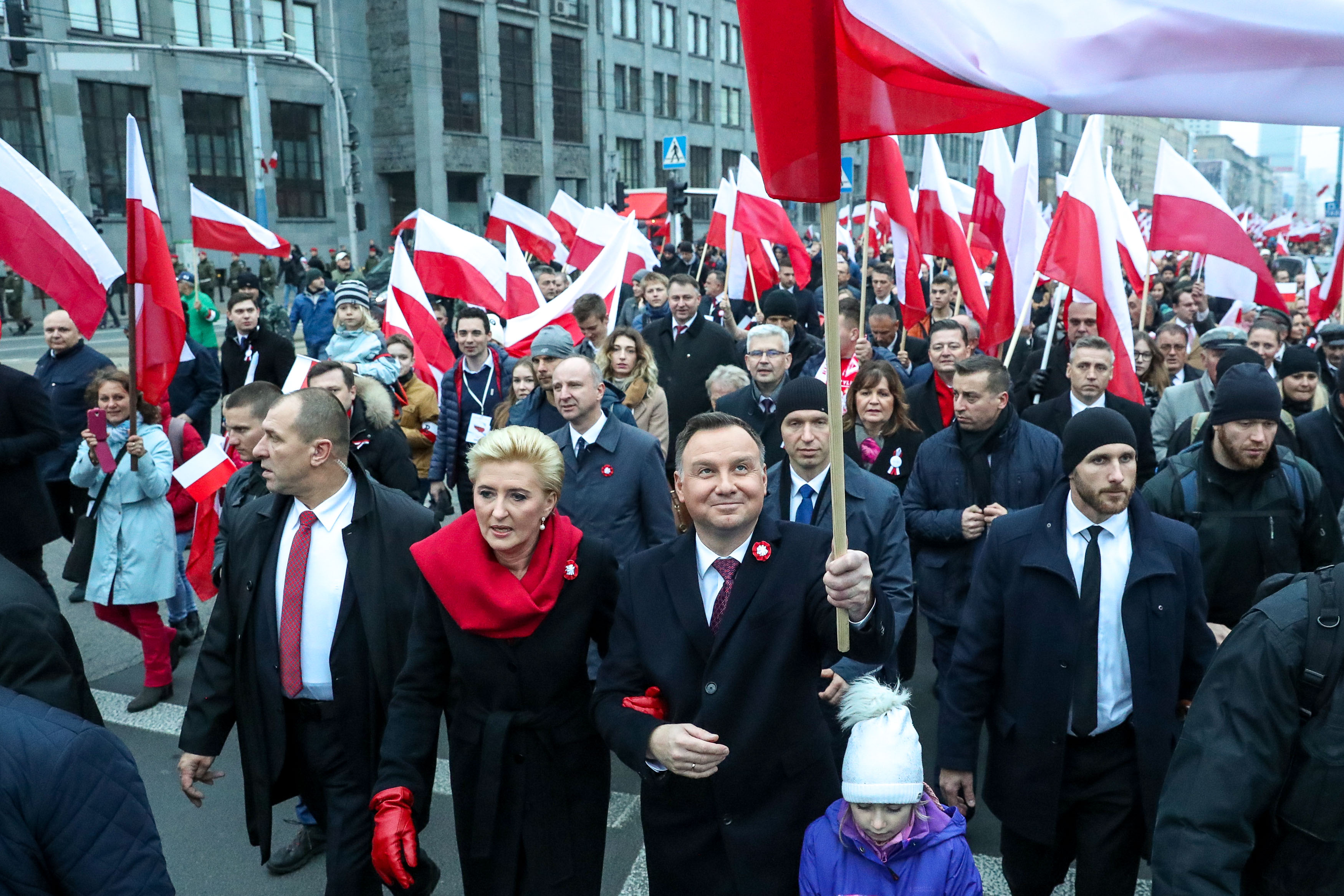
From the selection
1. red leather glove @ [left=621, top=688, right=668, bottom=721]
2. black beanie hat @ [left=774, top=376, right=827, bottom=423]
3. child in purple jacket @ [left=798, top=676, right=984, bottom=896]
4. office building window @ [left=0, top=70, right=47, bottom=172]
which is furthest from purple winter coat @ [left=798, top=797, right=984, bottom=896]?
office building window @ [left=0, top=70, right=47, bottom=172]

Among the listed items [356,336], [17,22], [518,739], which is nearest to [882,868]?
[518,739]

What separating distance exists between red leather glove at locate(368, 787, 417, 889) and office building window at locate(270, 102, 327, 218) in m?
40.9

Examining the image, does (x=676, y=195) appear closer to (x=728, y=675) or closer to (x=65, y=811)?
(x=728, y=675)

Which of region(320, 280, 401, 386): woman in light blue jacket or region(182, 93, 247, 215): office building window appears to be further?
region(182, 93, 247, 215): office building window

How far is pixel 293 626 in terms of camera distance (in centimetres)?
358

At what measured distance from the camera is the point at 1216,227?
7961mm

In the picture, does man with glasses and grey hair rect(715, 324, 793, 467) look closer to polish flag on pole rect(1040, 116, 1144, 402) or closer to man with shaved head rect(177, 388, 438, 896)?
polish flag on pole rect(1040, 116, 1144, 402)

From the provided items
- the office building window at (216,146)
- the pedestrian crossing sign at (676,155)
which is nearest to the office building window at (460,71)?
the office building window at (216,146)

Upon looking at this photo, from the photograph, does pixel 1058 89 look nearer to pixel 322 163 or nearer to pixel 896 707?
pixel 896 707

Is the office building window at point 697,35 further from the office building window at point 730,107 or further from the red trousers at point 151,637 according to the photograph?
the red trousers at point 151,637

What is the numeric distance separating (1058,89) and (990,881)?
323 cm

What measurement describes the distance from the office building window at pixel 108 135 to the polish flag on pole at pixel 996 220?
31.1 meters

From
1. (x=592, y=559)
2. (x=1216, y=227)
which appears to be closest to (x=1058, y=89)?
(x=592, y=559)

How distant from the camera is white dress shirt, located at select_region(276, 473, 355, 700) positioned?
3607mm
